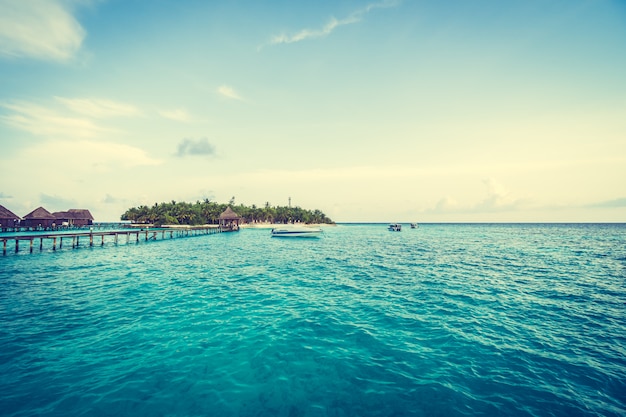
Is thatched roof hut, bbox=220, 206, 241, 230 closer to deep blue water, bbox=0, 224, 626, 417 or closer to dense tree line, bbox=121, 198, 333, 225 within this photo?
dense tree line, bbox=121, 198, 333, 225

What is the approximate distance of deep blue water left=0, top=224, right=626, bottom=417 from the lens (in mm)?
7113

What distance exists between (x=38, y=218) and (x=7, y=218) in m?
8.67

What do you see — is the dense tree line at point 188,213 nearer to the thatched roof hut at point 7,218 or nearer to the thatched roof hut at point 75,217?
the thatched roof hut at point 75,217

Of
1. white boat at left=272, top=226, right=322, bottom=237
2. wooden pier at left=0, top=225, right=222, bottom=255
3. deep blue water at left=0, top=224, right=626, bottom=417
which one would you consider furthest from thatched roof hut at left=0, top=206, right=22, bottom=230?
deep blue water at left=0, top=224, right=626, bottom=417

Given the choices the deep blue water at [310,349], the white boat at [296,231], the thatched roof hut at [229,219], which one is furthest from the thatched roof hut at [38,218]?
the deep blue water at [310,349]

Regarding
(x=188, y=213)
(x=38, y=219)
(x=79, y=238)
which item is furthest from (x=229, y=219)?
(x=38, y=219)

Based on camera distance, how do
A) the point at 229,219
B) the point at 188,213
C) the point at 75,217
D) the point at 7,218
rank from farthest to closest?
the point at 188,213
the point at 229,219
the point at 75,217
the point at 7,218

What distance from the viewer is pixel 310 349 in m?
9.98

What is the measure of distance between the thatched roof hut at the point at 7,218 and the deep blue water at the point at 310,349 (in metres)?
73.5

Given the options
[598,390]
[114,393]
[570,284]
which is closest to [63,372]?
[114,393]

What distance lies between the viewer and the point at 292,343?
10.5 meters

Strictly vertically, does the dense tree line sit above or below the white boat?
above

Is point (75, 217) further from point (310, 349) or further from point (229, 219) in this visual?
point (310, 349)

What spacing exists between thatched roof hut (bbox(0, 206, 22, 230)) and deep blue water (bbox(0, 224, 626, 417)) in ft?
241
